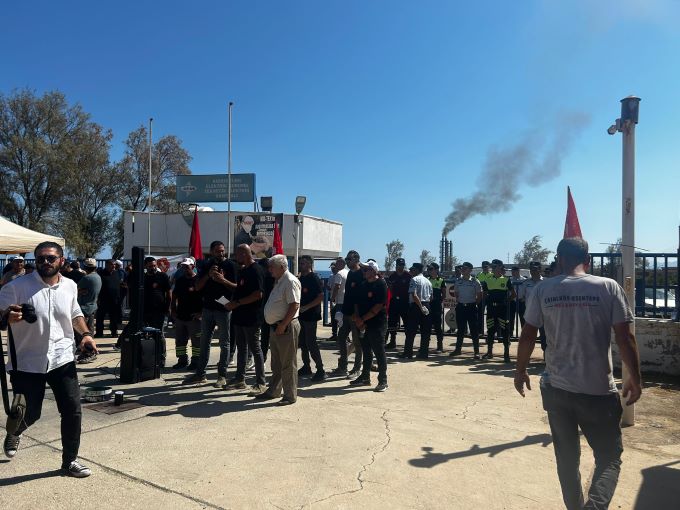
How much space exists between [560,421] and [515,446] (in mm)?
1898

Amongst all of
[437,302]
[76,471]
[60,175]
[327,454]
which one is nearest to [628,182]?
[327,454]

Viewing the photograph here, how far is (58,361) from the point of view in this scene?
404cm

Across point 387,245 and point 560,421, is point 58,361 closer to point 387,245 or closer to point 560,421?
point 560,421

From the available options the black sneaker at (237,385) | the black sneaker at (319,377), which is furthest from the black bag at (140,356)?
the black sneaker at (319,377)

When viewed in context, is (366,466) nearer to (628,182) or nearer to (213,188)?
(628,182)

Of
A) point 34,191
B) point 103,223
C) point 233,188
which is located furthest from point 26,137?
point 233,188

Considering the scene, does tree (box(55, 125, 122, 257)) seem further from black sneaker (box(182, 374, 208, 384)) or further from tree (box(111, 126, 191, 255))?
black sneaker (box(182, 374, 208, 384))

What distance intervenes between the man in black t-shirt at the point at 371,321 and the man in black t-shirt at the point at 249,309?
1.51 metres

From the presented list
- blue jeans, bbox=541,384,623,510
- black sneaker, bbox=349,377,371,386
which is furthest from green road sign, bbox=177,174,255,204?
blue jeans, bbox=541,384,623,510

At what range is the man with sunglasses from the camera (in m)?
3.99

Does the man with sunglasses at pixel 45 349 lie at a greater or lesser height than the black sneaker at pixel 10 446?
greater

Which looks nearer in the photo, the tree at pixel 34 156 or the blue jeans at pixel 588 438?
the blue jeans at pixel 588 438

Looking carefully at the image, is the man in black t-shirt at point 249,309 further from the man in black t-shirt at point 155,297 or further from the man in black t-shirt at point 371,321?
the man in black t-shirt at point 155,297

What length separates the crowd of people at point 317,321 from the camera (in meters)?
Result: 3.18
